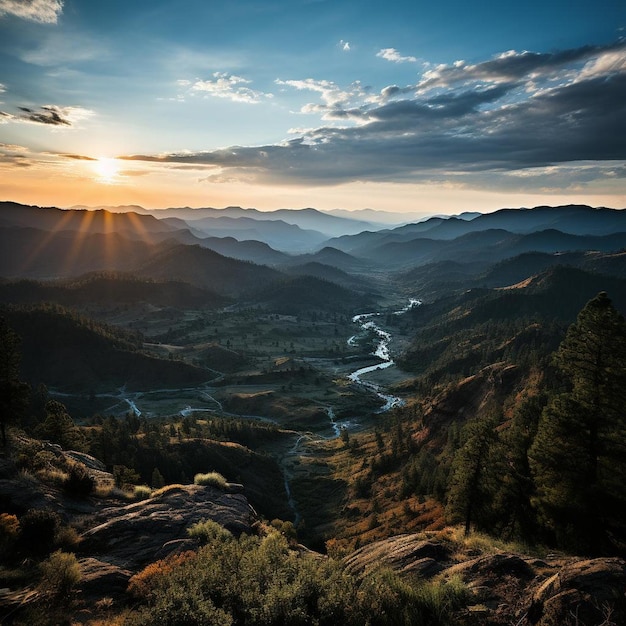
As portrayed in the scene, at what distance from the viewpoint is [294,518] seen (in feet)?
297

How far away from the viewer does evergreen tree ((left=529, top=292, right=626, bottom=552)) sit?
2519 cm

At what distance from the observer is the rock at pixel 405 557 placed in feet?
58.7

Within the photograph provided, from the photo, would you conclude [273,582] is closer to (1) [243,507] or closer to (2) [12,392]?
(1) [243,507]

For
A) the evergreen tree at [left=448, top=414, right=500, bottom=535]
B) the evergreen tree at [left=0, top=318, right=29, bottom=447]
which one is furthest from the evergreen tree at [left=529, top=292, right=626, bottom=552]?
the evergreen tree at [left=0, top=318, right=29, bottom=447]

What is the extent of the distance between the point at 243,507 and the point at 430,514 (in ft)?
140

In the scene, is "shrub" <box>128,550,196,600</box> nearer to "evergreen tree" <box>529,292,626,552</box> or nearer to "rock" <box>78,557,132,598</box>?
"rock" <box>78,557,132,598</box>

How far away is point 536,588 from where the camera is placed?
565 inches

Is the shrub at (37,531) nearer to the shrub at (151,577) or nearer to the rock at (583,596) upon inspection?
the shrub at (151,577)

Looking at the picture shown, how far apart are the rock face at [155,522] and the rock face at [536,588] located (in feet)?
34.7

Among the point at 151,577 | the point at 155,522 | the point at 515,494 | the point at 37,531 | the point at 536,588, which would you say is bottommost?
the point at 515,494

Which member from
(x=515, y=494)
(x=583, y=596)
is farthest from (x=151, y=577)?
(x=515, y=494)

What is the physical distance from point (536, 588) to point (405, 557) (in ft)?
20.8

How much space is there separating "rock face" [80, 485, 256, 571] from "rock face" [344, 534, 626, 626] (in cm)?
1056

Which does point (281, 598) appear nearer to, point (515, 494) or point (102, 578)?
point (102, 578)
